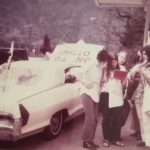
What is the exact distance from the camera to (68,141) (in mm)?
4773

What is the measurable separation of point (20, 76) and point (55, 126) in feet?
2.64

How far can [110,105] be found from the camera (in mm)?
4695

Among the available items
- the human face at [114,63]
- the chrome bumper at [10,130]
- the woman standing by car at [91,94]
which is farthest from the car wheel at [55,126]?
the human face at [114,63]

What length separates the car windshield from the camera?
489cm

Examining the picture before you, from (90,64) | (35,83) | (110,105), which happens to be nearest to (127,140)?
(110,105)

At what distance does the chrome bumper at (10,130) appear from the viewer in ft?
14.3

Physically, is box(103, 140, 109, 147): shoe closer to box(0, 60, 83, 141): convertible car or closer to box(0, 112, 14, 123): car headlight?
box(0, 60, 83, 141): convertible car

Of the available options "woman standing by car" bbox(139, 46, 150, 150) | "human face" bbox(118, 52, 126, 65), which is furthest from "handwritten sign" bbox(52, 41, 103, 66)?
"woman standing by car" bbox(139, 46, 150, 150)

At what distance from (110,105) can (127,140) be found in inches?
20.5

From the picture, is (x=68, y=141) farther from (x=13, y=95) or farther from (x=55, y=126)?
(x=13, y=95)

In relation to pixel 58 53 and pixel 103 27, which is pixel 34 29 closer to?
pixel 58 53

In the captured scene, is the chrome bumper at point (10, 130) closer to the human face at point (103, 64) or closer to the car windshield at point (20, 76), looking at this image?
A: the car windshield at point (20, 76)

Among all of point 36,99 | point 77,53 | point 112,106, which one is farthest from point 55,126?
point 77,53

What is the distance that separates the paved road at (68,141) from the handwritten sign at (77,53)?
29.2 inches
